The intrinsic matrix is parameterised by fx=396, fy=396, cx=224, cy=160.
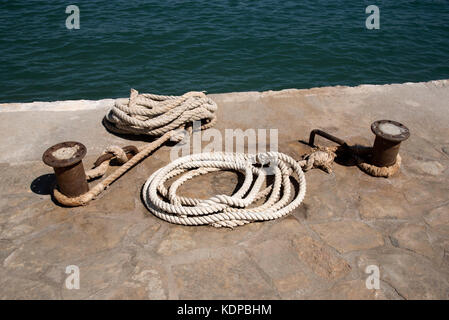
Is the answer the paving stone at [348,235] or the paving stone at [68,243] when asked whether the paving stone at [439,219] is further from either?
the paving stone at [68,243]

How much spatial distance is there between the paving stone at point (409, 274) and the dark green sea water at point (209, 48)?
241 inches

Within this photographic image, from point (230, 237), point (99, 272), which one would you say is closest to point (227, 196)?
point (230, 237)

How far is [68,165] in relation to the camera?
2.85 meters

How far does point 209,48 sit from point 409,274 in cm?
779

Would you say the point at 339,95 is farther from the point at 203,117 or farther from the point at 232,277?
the point at 232,277

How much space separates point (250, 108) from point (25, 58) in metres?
6.94

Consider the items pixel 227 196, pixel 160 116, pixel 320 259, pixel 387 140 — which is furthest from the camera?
pixel 160 116

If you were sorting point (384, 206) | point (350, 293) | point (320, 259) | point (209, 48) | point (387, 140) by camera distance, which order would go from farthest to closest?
point (209, 48) < point (387, 140) < point (384, 206) < point (320, 259) < point (350, 293)

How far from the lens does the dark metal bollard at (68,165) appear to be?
112 inches

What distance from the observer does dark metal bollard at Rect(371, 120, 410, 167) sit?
3.21 meters

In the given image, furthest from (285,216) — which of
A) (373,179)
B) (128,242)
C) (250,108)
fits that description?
(250,108)

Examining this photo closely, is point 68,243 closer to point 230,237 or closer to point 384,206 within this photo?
point 230,237

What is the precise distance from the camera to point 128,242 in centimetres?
280

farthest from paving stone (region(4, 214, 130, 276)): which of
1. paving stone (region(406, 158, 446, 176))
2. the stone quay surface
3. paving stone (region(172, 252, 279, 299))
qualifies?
paving stone (region(406, 158, 446, 176))
